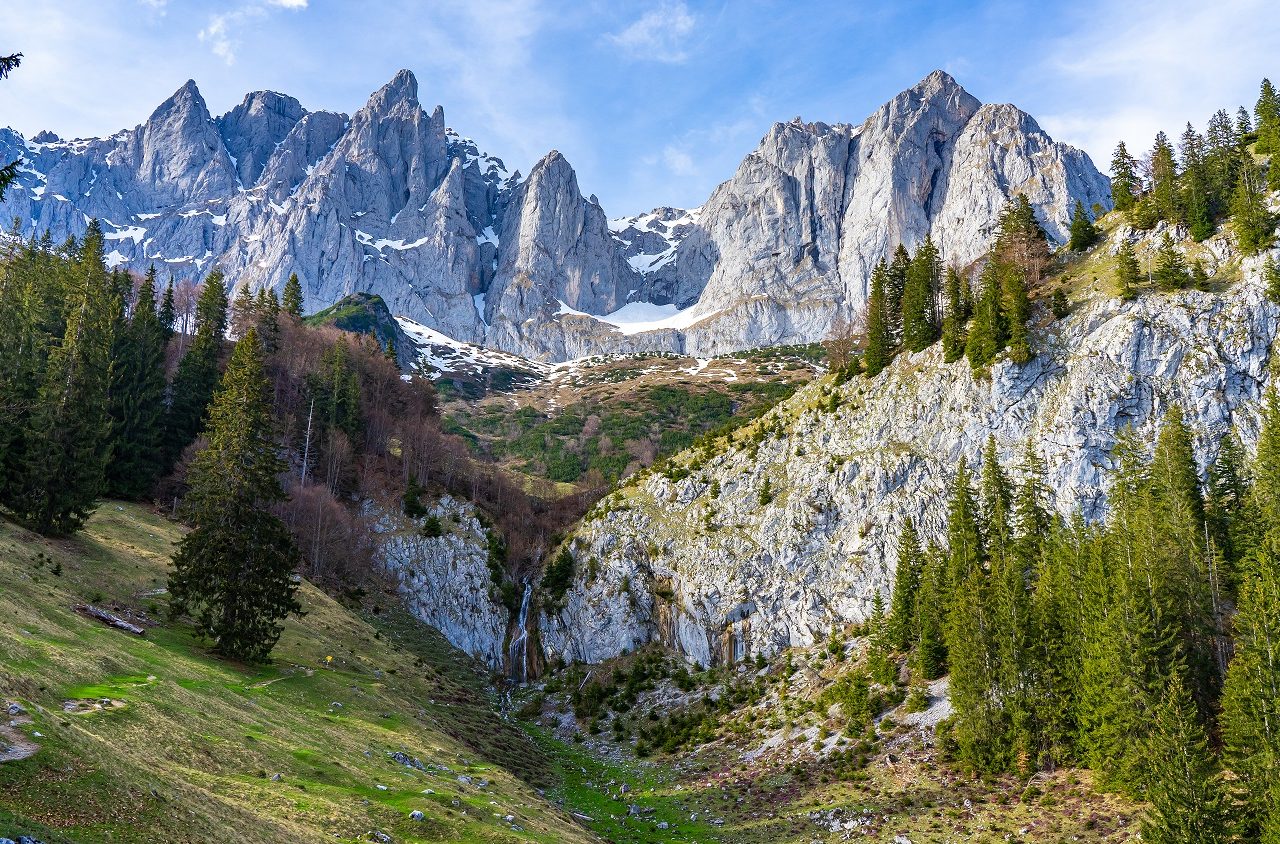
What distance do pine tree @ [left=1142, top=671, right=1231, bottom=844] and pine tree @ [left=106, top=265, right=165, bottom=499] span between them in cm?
7808

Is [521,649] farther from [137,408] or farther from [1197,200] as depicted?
[1197,200]

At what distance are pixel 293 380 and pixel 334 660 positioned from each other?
2203 inches

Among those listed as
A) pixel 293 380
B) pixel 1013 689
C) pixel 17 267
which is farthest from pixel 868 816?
pixel 17 267

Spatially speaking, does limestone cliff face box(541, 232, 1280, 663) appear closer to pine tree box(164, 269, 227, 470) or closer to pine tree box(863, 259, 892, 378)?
pine tree box(863, 259, 892, 378)

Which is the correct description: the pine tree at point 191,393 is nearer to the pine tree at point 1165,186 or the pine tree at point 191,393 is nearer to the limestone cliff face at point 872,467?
the limestone cliff face at point 872,467

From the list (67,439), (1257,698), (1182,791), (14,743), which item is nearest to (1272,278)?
(1257,698)

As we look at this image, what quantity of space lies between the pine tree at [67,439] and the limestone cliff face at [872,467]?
5030 cm

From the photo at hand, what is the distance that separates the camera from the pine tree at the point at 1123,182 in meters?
88.1

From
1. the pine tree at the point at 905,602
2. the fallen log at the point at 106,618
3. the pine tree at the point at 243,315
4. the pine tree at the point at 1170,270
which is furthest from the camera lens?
the pine tree at the point at 243,315

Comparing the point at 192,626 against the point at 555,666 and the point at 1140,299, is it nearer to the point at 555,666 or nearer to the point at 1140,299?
the point at 555,666

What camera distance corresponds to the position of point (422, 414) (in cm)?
10962

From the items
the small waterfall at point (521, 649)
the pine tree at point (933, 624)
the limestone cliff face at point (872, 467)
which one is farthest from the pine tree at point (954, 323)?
the small waterfall at point (521, 649)

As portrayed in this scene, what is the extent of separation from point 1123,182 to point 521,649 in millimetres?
97254

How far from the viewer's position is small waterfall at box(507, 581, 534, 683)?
83.1 metres
